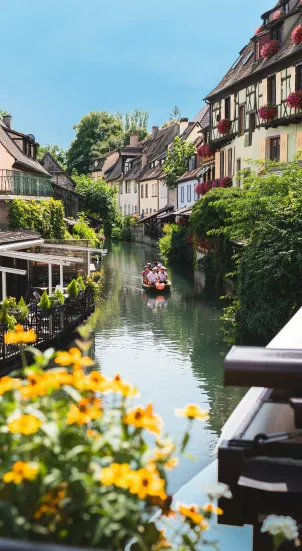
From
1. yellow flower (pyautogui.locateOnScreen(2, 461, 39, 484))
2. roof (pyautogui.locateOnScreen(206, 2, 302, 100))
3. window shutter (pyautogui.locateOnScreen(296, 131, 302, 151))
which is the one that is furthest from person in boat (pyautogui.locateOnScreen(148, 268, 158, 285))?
yellow flower (pyautogui.locateOnScreen(2, 461, 39, 484))

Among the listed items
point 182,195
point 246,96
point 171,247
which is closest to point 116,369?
point 246,96

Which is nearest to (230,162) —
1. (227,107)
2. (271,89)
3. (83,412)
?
(227,107)

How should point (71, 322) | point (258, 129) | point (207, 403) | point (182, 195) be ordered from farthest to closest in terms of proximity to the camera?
point (182, 195) < point (258, 129) < point (71, 322) < point (207, 403)

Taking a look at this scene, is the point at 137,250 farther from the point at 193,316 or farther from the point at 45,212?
the point at 193,316

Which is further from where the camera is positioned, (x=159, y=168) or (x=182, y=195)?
(x=159, y=168)

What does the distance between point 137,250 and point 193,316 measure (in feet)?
118

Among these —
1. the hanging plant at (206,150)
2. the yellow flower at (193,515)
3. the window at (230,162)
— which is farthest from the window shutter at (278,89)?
the yellow flower at (193,515)

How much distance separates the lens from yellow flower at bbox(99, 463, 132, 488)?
2025 mm

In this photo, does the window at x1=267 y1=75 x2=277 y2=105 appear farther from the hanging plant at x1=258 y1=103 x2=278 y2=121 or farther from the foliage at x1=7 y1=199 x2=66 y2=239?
the foliage at x1=7 y1=199 x2=66 y2=239

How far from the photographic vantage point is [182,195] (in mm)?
60625

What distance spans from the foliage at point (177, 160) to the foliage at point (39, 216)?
28.7 m

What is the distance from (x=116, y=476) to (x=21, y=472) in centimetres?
26

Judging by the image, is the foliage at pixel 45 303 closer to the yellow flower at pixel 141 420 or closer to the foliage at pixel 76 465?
the foliage at pixel 76 465

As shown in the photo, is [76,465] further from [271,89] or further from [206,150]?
[206,150]
